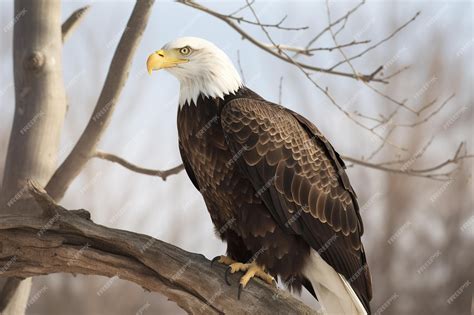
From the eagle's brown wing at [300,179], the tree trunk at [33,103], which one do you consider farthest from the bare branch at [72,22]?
the eagle's brown wing at [300,179]

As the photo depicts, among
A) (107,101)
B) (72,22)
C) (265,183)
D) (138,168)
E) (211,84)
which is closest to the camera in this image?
(265,183)

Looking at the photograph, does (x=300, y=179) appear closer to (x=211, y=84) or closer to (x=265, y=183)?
(x=265, y=183)

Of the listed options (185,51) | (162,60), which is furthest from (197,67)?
(162,60)

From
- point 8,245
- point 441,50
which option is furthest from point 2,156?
point 441,50

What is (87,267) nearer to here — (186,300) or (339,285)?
(186,300)

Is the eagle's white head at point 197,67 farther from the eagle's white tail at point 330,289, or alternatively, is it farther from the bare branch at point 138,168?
the eagle's white tail at point 330,289

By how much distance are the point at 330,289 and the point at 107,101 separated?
2.12 meters

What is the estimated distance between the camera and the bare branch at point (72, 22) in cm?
561

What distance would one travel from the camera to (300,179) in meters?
4.27

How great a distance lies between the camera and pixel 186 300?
13.6 ft

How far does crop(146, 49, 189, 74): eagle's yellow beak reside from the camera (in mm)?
4281

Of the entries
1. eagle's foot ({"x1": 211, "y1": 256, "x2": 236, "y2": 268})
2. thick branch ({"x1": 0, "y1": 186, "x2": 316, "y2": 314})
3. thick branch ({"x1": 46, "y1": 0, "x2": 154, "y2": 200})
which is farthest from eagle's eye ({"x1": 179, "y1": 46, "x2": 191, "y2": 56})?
eagle's foot ({"x1": 211, "y1": 256, "x2": 236, "y2": 268})

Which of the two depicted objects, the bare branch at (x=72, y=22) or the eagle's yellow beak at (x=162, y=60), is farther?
the bare branch at (x=72, y=22)

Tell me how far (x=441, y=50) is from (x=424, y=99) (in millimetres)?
1996
